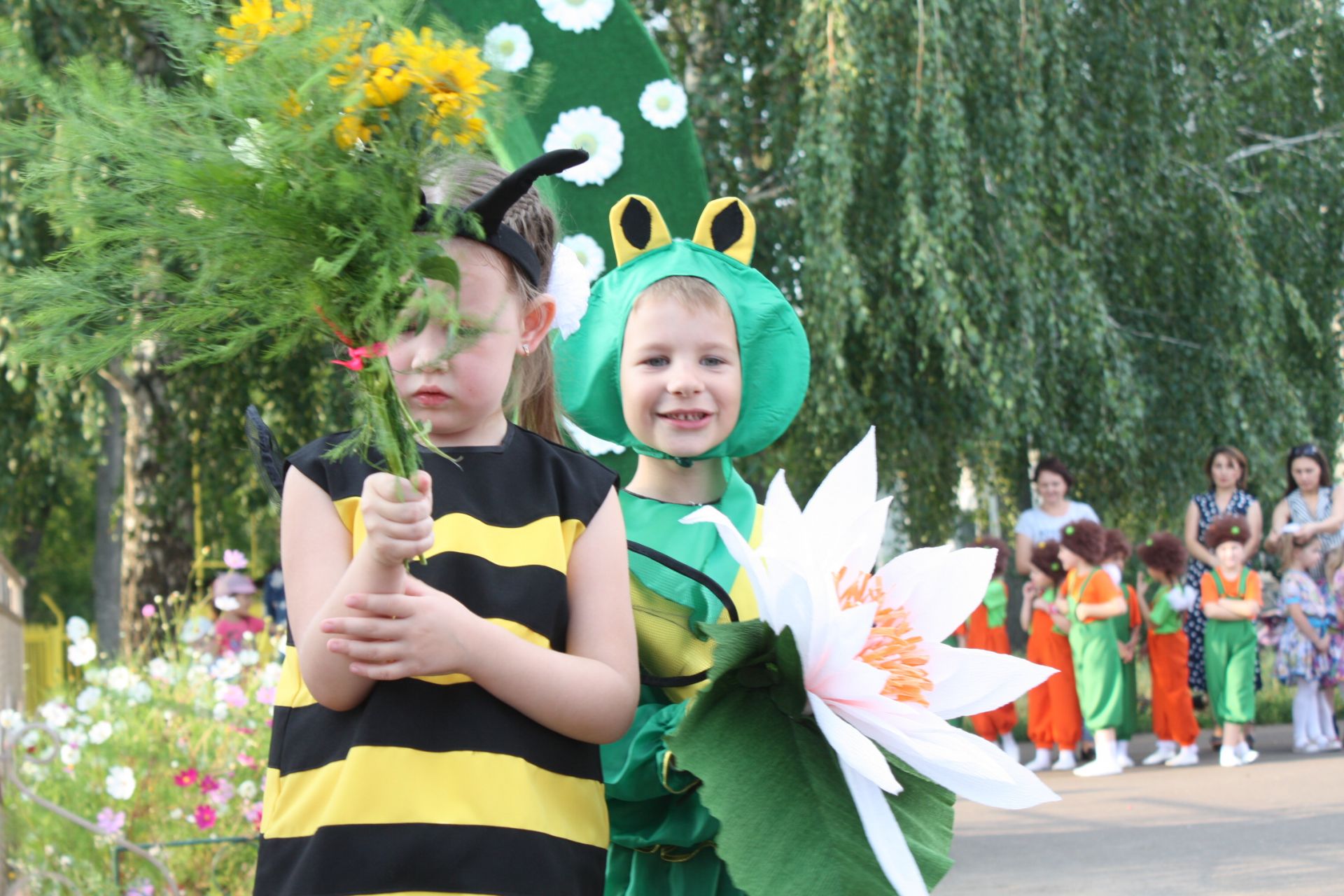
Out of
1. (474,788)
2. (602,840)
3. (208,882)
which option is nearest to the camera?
(474,788)

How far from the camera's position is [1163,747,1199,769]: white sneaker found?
7906mm

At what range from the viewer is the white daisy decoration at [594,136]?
4324mm

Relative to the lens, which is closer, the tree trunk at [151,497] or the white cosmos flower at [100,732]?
the white cosmos flower at [100,732]

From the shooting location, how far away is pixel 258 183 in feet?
4.32

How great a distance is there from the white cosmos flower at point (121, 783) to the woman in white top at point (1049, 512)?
19.4 feet

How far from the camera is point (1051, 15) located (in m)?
8.81

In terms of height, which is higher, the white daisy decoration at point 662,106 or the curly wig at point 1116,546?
the white daisy decoration at point 662,106

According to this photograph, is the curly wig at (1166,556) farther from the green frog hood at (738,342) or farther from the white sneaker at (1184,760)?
the green frog hood at (738,342)

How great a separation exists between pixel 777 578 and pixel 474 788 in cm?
44

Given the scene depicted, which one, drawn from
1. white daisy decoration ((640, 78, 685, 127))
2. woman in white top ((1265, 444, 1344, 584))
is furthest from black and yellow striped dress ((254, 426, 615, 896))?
woman in white top ((1265, 444, 1344, 584))

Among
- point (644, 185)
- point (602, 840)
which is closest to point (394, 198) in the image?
point (602, 840)

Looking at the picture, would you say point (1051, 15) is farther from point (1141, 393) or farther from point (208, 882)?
point (208, 882)

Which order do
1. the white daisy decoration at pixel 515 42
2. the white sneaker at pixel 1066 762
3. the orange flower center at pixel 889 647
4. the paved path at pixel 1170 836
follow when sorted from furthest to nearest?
the white sneaker at pixel 1066 762, the paved path at pixel 1170 836, the white daisy decoration at pixel 515 42, the orange flower center at pixel 889 647

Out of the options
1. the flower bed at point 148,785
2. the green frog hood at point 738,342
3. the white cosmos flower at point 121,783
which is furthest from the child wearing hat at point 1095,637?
the green frog hood at point 738,342
